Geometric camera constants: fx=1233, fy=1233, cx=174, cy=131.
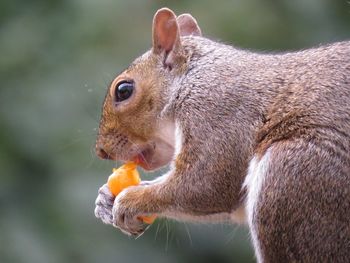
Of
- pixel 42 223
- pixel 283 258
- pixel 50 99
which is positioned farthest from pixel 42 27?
pixel 283 258

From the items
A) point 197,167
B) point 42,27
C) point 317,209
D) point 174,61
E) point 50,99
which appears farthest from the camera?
point 42,27

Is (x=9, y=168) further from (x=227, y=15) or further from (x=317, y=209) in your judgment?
(x=317, y=209)

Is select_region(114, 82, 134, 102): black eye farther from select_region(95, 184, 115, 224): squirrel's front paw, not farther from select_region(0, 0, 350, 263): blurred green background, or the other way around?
select_region(0, 0, 350, 263): blurred green background

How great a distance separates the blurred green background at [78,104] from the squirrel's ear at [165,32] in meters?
0.82

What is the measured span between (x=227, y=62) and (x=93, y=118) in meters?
1.33

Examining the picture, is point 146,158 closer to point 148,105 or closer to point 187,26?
point 148,105

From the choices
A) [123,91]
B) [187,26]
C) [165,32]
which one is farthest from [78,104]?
[165,32]

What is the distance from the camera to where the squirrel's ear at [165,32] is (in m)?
4.12

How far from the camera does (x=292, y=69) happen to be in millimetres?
3982

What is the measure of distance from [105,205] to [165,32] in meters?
0.62

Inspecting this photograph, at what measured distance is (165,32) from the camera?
414 cm

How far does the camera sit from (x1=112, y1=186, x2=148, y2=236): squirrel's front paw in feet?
13.1

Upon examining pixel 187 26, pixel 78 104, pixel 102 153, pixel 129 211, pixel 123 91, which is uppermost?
pixel 78 104

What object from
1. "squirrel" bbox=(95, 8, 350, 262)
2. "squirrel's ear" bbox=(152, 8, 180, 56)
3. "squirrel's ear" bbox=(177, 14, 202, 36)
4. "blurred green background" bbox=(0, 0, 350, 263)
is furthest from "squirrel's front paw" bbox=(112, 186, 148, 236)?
"blurred green background" bbox=(0, 0, 350, 263)
